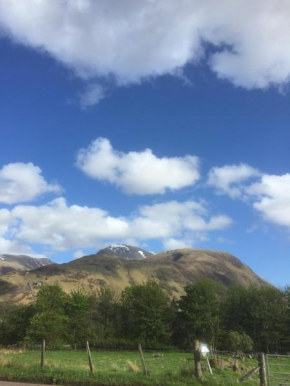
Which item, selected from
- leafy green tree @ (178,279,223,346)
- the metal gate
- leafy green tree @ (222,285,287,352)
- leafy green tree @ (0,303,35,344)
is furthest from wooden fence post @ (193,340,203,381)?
leafy green tree @ (0,303,35,344)

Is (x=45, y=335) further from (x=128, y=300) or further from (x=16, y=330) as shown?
(x=128, y=300)

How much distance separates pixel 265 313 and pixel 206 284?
16.3 meters

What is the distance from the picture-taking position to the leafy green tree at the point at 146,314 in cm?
8654

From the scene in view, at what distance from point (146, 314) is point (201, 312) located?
1377cm

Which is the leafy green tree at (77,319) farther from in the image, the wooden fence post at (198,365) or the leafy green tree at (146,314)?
the wooden fence post at (198,365)

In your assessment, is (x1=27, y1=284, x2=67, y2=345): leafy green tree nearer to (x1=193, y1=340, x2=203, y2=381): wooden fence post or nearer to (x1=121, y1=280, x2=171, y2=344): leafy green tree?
(x1=121, y1=280, x2=171, y2=344): leafy green tree


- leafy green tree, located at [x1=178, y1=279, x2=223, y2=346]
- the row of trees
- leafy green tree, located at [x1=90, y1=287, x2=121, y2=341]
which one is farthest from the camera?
leafy green tree, located at [x1=90, y1=287, x2=121, y2=341]

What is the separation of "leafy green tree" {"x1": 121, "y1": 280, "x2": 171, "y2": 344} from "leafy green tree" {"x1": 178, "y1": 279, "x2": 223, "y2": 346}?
4977 mm

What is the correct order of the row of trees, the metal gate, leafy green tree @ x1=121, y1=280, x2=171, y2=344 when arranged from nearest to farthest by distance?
the metal gate, the row of trees, leafy green tree @ x1=121, y1=280, x2=171, y2=344

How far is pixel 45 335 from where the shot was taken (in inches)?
2943

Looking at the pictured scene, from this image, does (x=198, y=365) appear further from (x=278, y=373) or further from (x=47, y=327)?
(x=47, y=327)

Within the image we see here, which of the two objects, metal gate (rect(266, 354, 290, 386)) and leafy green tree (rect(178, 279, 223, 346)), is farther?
leafy green tree (rect(178, 279, 223, 346))

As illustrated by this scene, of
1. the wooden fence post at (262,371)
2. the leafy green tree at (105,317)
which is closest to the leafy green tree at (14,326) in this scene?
the leafy green tree at (105,317)

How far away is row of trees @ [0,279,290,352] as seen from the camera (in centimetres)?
8338
